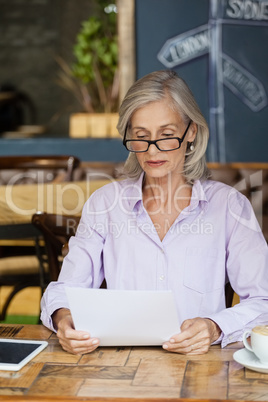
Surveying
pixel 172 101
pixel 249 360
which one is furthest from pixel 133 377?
pixel 172 101

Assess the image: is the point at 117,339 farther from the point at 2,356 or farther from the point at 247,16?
the point at 247,16

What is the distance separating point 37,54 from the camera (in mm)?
11438

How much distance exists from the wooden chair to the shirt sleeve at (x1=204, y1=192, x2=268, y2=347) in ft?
3.71

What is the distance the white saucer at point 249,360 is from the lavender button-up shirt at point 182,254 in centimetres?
33

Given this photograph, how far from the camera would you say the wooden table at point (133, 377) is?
4.53 feet

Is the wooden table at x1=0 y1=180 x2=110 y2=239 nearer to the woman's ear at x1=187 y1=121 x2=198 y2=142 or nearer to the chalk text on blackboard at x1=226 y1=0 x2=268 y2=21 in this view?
the woman's ear at x1=187 y1=121 x2=198 y2=142

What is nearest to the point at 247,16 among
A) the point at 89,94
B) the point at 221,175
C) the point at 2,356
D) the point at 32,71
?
the point at 221,175

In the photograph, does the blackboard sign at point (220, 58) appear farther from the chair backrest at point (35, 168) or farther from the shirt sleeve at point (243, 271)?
the shirt sleeve at point (243, 271)

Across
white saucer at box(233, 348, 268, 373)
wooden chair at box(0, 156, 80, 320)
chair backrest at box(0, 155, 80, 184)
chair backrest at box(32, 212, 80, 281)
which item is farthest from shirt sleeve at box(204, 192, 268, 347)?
chair backrest at box(0, 155, 80, 184)

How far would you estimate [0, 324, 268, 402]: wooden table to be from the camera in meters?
1.38

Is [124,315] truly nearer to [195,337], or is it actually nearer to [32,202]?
[195,337]

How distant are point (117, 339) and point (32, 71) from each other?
10278 millimetres

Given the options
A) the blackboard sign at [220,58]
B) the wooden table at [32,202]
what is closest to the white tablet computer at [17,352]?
the wooden table at [32,202]

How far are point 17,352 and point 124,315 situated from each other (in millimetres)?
273
